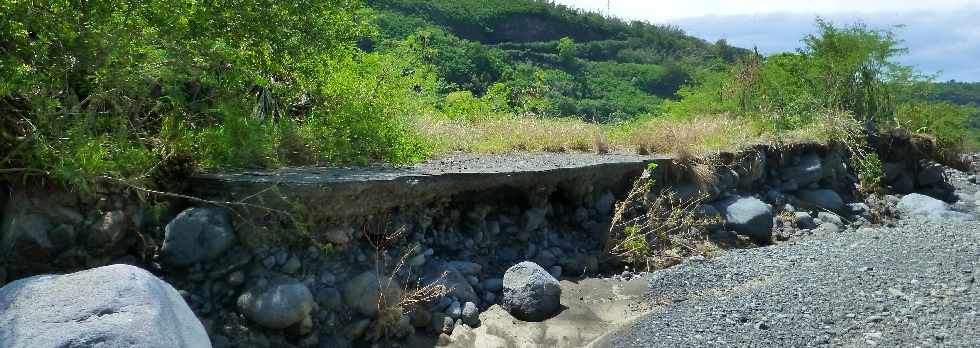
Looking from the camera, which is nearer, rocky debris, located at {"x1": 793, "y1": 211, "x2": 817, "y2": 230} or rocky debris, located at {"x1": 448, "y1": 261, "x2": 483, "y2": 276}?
rocky debris, located at {"x1": 448, "y1": 261, "x2": 483, "y2": 276}

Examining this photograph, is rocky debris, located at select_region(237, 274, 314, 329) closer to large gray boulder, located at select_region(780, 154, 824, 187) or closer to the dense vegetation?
the dense vegetation

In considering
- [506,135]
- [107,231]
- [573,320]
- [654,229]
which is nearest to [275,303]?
[107,231]

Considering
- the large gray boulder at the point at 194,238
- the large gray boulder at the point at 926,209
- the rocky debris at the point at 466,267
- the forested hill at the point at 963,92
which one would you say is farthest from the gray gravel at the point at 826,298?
the forested hill at the point at 963,92

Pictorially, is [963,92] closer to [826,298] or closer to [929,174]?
[929,174]

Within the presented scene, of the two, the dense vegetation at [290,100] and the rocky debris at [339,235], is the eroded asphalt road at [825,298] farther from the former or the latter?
the dense vegetation at [290,100]

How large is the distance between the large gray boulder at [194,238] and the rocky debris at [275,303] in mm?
290

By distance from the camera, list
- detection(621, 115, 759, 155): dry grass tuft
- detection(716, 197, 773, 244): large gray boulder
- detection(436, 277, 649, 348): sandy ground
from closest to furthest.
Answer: detection(436, 277, 649, 348): sandy ground → detection(716, 197, 773, 244): large gray boulder → detection(621, 115, 759, 155): dry grass tuft

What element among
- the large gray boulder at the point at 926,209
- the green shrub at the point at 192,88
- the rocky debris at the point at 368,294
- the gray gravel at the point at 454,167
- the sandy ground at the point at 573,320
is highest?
the green shrub at the point at 192,88

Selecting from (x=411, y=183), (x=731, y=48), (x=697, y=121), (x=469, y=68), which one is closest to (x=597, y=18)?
(x=731, y=48)

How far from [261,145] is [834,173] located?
733 centimetres

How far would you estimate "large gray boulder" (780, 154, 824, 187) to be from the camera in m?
9.57

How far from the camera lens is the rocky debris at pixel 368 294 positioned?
475 cm

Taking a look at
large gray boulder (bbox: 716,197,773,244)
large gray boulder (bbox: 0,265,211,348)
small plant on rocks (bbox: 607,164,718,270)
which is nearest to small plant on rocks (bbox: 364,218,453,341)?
large gray boulder (bbox: 0,265,211,348)

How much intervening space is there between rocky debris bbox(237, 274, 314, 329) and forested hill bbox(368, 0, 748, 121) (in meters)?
10.6
